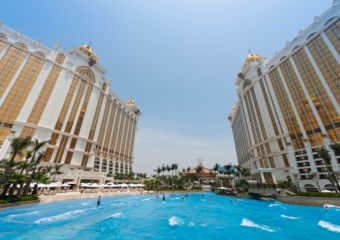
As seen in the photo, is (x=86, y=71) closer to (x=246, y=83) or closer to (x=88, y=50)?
(x=88, y=50)

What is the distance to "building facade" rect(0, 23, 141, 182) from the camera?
43.3 metres

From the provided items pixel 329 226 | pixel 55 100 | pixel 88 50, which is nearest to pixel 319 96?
pixel 329 226

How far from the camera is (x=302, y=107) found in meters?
43.6

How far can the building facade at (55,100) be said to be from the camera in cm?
4331

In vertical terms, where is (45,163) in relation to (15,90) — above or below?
→ below

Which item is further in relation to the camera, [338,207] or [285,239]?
[338,207]

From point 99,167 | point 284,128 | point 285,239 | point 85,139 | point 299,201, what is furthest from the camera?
point 99,167

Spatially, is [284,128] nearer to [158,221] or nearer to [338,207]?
[338,207]

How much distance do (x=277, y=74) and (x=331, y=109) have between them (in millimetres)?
20225

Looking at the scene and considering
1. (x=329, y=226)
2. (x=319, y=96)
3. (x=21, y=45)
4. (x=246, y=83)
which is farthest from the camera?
(x=246, y=83)

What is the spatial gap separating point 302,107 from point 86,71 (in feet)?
272

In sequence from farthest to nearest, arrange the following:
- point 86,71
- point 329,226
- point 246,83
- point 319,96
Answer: point 246,83 → point 86,71 → point 319,96 → point 329,226

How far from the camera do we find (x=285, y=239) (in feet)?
44.3

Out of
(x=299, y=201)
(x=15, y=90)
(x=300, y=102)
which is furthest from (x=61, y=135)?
(x=300, y=102)
